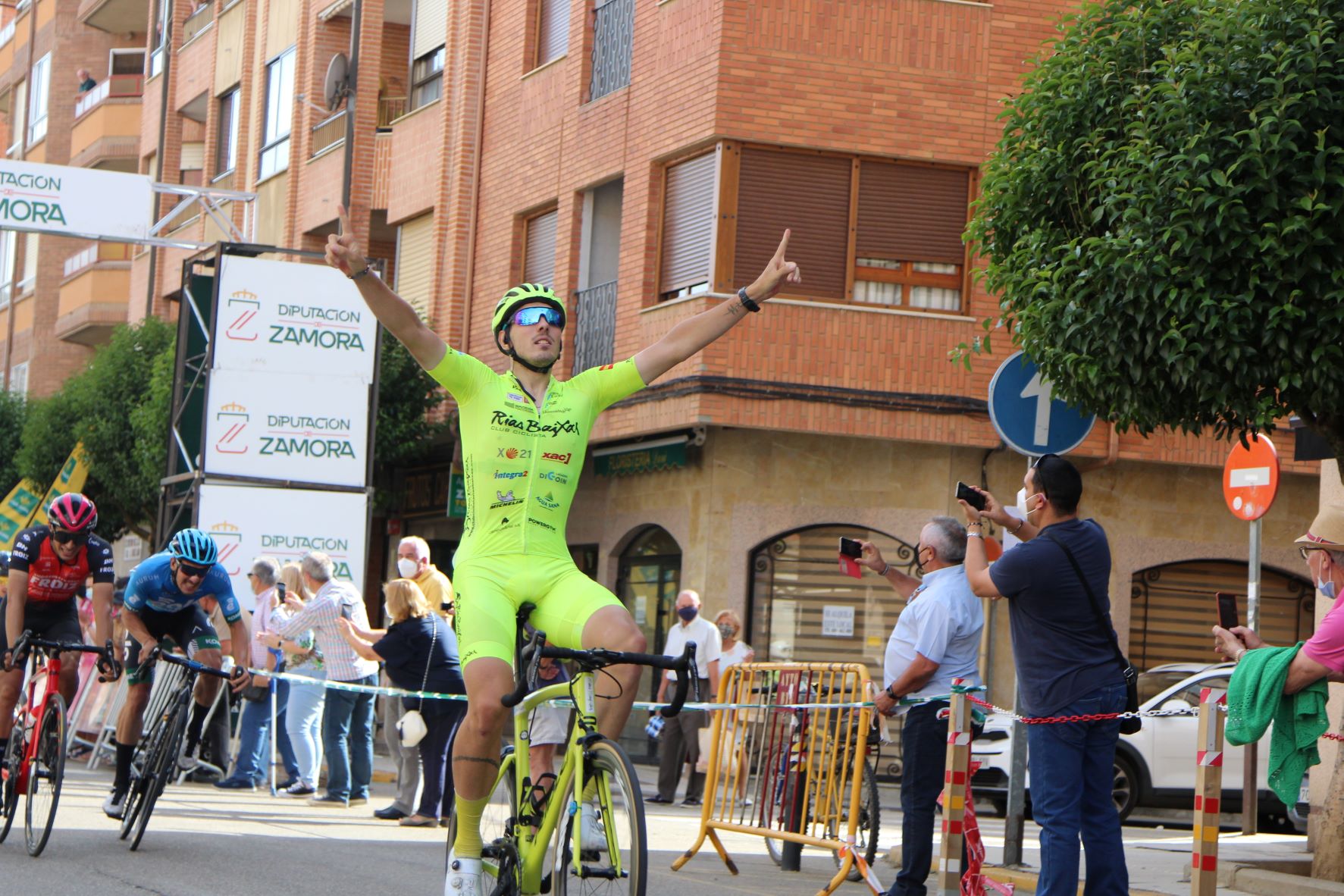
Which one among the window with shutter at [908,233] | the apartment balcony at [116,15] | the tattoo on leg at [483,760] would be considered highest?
the apartment balcony at [116,15]

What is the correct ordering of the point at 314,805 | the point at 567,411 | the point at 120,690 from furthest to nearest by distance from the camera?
1. the point at 120,690
2. the point at 314,805
3. the point at 567,411

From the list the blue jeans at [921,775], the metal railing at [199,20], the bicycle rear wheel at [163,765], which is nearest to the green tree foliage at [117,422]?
the metal railing at [199,20]

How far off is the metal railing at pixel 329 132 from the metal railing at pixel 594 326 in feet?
28.3

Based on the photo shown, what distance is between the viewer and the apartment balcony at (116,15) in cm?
4784

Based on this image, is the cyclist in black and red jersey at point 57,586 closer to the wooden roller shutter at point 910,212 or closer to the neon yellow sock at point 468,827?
the neon yellow sock at point 468,827

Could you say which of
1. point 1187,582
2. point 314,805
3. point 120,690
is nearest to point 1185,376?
point 314,805

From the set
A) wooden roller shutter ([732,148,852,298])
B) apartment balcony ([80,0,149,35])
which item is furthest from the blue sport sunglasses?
apartment balcony ([80,0,149,35])

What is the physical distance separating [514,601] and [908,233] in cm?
1635

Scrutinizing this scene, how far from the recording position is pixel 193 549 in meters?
10.9

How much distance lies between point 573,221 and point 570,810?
19.8m

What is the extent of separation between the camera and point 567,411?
733 cm

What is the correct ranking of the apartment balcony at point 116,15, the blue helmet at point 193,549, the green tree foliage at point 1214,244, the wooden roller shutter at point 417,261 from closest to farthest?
the green tree foliage at point 1214,244 → the blue helmet at point 193,549 → the wooden roller shutter at point 417,261 → the apartment balcony at point 116,15

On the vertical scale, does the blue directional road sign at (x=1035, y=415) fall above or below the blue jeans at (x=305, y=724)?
above

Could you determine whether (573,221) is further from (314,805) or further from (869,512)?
(314,805)
